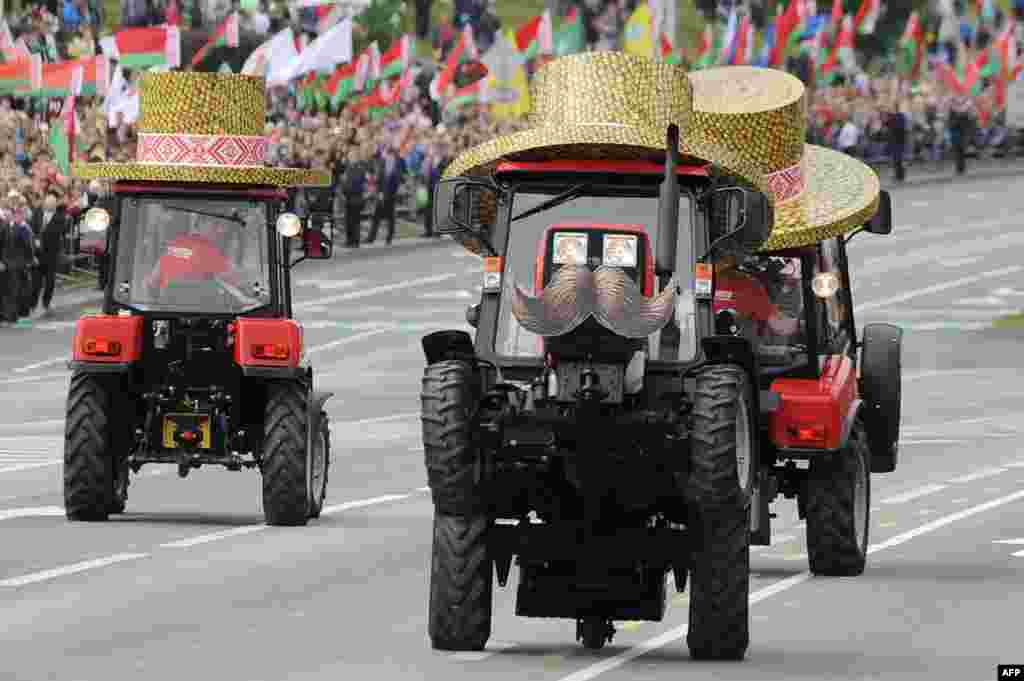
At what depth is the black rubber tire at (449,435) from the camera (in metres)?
15.1

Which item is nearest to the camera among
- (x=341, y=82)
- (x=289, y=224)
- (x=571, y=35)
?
(x=289, y=224)

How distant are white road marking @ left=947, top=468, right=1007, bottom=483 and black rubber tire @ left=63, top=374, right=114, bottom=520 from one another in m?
9.27

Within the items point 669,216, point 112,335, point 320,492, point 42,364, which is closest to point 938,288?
point 42,364

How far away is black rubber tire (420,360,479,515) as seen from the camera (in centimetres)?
1507

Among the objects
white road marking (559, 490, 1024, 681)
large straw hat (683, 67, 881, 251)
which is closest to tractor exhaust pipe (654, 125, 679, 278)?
white road marking (559, 490, 1024, 681)

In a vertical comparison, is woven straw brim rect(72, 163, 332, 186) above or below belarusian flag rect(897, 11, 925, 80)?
above

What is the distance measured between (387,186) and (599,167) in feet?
150

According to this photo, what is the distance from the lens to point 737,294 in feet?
66.0

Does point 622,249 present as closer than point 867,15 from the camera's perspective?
Yes

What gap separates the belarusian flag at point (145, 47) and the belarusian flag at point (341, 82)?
26.3ft

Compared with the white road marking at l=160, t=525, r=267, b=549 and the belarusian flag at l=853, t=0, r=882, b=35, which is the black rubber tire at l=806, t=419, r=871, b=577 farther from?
the belarusian flag at l=853, t=0, r=882, b=35

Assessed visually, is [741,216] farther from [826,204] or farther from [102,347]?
[102,347]

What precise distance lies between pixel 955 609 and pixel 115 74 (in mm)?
32420

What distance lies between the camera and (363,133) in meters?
60.3
